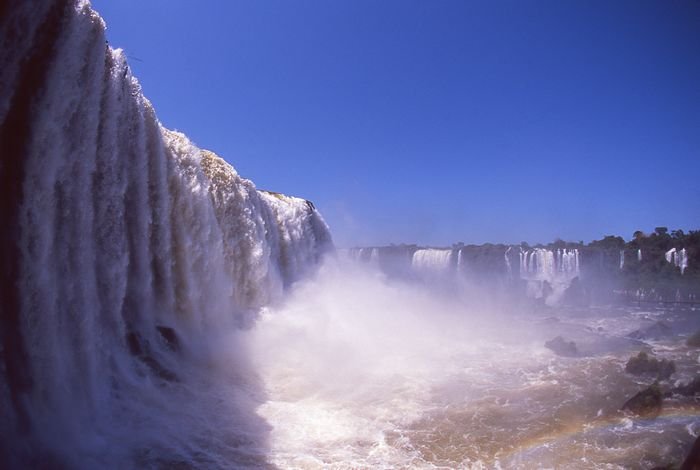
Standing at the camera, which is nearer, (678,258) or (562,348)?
(562,348)

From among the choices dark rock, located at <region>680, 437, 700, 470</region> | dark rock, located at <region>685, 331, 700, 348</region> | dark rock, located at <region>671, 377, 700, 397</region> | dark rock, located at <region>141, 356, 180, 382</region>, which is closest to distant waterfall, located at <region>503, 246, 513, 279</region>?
dark rock, located at <region>685, 331, 700, 348</region>

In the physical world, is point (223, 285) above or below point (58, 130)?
below

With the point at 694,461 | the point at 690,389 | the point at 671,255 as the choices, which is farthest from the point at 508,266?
the point at 694,461

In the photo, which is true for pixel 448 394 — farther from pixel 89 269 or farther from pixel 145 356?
pixel 89 269

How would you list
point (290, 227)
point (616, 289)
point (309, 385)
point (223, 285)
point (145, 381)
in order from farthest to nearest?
1. point (616, 289)
2. point (290, 227)
3. point (223, 285)
4. point (309, 385)
5. point (145, 381)

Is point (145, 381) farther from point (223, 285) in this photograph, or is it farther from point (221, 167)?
point (221, 167)

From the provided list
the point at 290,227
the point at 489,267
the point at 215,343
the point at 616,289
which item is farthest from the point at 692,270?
the point at 215,343
